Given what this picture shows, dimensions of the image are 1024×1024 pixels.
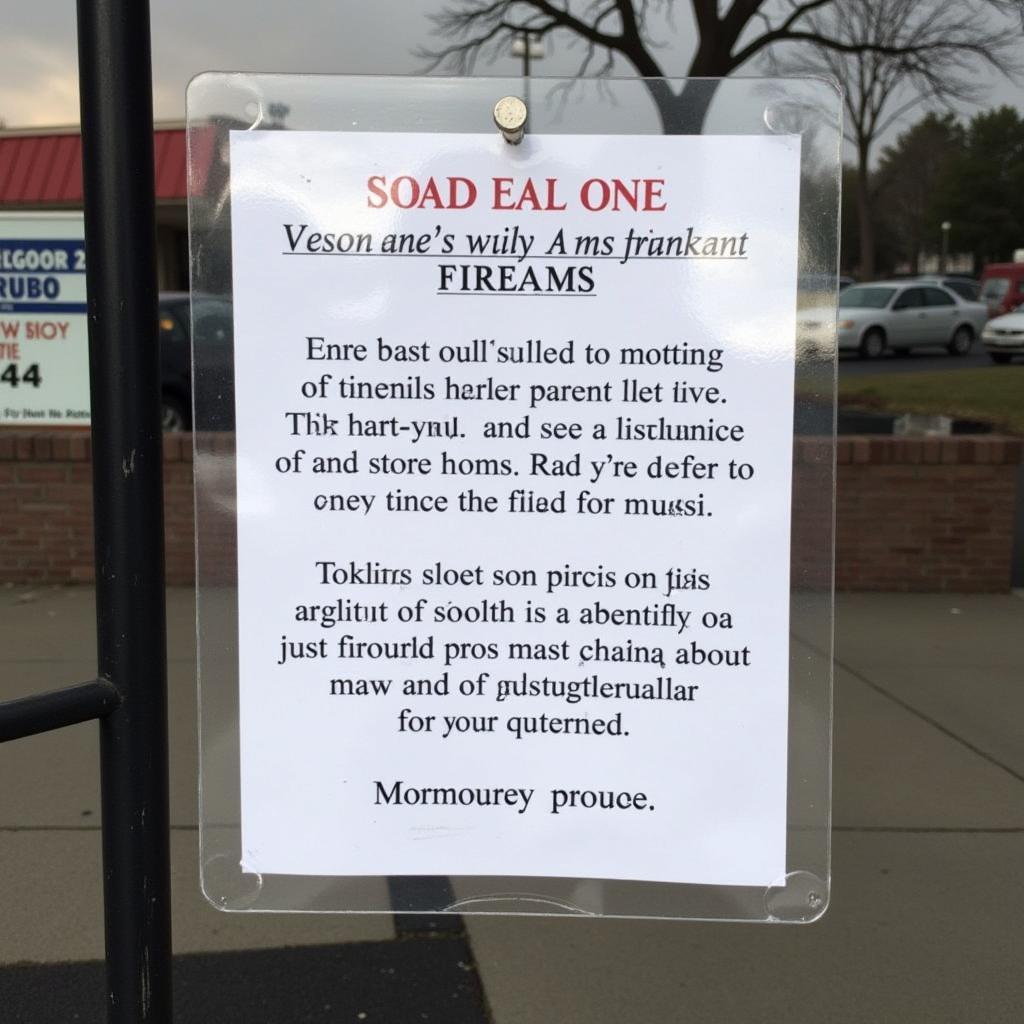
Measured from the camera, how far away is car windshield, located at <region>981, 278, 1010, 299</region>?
3422 centimetres

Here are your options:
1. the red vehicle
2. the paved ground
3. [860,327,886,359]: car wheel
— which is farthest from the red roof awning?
the red vehicle

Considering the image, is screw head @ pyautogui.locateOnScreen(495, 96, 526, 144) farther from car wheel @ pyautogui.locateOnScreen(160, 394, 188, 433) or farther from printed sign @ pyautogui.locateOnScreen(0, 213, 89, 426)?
car wheel @ pyautogui.locateOnScreen(160, 394, 188, 433)

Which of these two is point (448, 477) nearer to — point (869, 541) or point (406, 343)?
point (406, 343)

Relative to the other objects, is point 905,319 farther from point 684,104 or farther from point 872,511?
point 684,104

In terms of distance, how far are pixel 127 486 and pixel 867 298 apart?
25.0 metres

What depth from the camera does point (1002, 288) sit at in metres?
34.3

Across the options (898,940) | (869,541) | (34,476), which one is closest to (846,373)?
(869,541)

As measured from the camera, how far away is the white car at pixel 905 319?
24.1 meters

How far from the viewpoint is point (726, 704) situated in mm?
1940

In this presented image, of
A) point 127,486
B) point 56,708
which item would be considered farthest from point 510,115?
point 56,708

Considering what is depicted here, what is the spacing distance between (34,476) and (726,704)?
545 centimetres

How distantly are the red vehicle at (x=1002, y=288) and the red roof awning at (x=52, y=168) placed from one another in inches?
803

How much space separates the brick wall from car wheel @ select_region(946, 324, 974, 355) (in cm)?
A: 2027

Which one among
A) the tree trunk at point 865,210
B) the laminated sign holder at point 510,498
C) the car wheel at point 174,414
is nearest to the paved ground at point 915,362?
the car wheel at point 174,414
